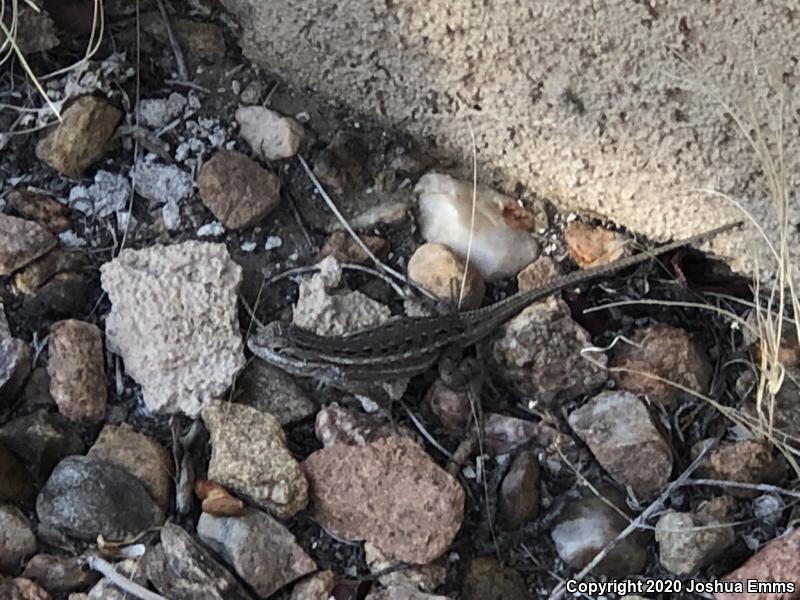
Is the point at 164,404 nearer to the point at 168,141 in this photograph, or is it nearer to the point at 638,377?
the point at 168,141

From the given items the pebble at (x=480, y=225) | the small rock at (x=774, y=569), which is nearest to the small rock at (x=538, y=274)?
the pebble at (x=480, y=225)

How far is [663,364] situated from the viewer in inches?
99.3

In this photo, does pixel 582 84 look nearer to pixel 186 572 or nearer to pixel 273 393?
pixel 273 393

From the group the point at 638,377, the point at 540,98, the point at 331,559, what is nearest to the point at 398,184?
the point at 540,98

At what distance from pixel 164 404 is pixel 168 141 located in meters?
0.65

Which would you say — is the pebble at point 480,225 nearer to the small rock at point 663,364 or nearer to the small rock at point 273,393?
the small rock at point 663,364

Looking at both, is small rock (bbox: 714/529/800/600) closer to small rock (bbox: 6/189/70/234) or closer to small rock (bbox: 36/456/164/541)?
small rock (bbox: 36/456/164/541)

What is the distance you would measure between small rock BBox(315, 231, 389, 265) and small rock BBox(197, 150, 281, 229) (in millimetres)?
160

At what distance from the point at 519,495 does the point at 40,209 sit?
48.3 inches

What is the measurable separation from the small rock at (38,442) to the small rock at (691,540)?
1.22 metres

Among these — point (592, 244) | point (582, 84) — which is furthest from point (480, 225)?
point (582, 84)

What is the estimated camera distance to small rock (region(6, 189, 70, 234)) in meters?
2.59

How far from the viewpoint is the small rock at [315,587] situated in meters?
2.28

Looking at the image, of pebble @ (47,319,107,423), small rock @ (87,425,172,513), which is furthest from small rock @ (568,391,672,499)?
pebble @ (47,319,107,423)
